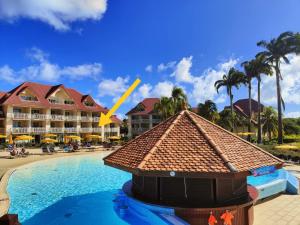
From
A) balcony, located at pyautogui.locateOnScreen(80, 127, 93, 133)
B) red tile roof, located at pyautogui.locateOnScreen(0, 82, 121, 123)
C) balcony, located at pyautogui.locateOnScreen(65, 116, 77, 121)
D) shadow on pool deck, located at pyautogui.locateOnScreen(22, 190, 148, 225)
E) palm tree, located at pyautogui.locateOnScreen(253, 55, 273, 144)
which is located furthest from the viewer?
balcony, located at pyautogui.locateOnScreen(80, 127, 93, 133)

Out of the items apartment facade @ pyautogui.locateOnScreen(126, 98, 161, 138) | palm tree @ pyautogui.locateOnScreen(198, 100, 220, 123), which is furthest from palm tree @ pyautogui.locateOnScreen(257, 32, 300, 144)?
apartment facade @ pyautogui.locateOnScreen(126, 98, 161, 138)

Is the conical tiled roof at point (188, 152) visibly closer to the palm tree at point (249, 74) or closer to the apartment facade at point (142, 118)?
the palm tree at point (249, 74)

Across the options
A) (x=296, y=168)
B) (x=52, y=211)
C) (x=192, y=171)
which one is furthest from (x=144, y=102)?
(x=192, y=171)

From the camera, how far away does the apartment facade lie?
73.6 meters

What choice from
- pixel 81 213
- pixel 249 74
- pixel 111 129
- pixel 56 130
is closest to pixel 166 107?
pixel 249 74

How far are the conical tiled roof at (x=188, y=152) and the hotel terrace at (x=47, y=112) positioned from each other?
45027 millimetres

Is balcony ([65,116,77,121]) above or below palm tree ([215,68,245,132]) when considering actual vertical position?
below

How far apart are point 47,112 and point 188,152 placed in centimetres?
5128

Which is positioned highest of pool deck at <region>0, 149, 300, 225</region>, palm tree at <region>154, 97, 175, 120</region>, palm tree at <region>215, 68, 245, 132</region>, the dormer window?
palm tree at <region>215, 68, 245, 132</region>

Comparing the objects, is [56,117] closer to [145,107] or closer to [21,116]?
[21,116]

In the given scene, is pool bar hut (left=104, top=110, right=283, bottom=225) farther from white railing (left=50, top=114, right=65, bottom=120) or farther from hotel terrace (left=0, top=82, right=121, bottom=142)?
white railing (left=50, top=114, right=65, bottom=120)

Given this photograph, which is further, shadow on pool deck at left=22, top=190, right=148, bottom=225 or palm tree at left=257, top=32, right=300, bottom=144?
Result: palm tree at left=257, top=32, right=300, bottom=144

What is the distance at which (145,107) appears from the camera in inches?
2982

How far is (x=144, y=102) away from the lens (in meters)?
77.5
